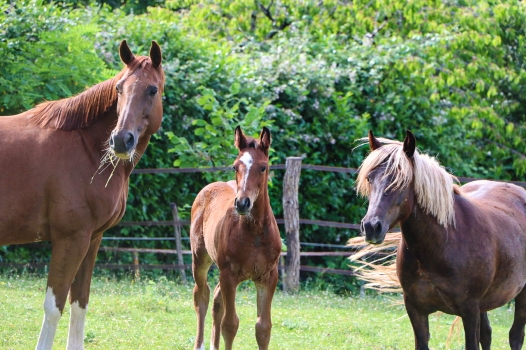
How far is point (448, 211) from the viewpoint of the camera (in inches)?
180

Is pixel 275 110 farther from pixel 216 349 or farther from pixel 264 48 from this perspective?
pixel 216 349

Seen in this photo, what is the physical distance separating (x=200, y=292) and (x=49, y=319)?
67.7 inches

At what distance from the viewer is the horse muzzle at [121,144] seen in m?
4.32

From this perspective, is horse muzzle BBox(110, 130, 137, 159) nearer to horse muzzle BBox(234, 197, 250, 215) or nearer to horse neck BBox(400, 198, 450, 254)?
horse muzzle BBox(234, 197, 250, 215)

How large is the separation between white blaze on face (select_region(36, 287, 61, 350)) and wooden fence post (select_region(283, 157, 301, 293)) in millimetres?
5325

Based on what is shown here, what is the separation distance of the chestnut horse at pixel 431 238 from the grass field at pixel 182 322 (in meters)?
1.38

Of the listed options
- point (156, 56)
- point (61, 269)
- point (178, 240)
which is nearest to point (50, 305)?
point (61, 269)

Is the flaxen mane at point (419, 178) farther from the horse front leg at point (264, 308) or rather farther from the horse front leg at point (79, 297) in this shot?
the horse front leg at point (79, 297)

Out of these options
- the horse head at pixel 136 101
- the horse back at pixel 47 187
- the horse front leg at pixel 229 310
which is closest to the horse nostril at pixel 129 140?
the horse head at pixel 136 101

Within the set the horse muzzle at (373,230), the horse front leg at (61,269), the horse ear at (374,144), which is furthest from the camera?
the horse ear at (374,144)

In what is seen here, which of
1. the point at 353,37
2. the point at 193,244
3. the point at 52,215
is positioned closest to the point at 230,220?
the point at 193,244

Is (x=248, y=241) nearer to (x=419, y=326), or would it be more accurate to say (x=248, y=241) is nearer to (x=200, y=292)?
(x=200, y=292)

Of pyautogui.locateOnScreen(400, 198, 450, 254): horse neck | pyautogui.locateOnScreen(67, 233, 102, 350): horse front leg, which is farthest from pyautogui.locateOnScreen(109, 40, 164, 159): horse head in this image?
pyautogui.locateOnScreen(400, 198, 450, 254): horse neck

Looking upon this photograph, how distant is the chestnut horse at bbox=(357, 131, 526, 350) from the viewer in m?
4.34
